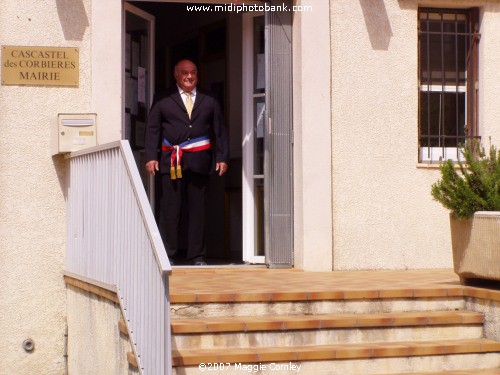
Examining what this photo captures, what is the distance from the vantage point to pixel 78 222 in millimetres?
8547

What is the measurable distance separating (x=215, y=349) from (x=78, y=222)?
6.76 feet

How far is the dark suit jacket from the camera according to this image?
985cm

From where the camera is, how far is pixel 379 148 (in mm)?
9875

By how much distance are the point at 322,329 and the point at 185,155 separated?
3068 millimetres

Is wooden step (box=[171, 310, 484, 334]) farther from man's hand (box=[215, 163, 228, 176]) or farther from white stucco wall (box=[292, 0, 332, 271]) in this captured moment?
man's hand (box=[215, 163, 228, 176])

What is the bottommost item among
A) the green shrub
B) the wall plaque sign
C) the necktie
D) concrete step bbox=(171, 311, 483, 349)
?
concrete step bbox=(171, 311, 483, 349)

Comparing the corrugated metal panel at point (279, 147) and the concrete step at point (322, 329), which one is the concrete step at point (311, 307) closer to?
the concrete step at point (322, 329)

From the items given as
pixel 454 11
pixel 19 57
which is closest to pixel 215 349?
pixel 19 57

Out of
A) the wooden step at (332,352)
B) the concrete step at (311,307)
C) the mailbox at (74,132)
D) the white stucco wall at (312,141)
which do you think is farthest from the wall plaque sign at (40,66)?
the wooden step at (332,352)

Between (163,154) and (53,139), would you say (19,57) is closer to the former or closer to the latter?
(53,139)

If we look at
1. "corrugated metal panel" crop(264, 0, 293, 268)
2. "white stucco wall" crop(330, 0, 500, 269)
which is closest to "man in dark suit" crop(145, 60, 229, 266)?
"corrugated metal panel" crop(264, 0, 293, 268)

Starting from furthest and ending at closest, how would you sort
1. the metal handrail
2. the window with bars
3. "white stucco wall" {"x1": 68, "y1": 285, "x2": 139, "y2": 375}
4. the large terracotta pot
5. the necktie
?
the window with bars < the necktie < the large terracotta pot < "white stucco wall" {"x1": 68, "y1": 285, "x2": 139, "y2": 375} < the metal handrail

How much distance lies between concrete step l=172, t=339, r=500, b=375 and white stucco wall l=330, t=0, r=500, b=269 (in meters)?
2.37

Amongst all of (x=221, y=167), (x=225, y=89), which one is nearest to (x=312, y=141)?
(x=221, y=167)
